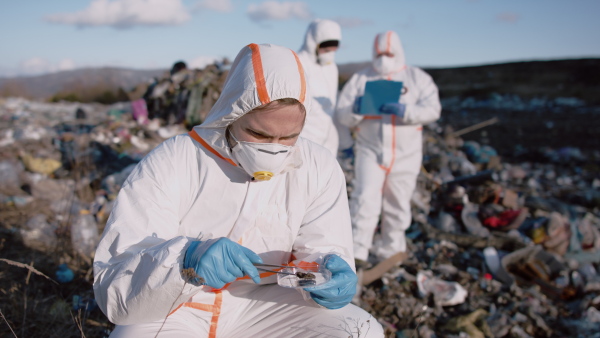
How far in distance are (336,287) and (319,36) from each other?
9.56 feet

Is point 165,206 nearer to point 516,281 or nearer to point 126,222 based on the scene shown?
point 126,222

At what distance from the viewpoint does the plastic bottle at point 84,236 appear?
3341mm

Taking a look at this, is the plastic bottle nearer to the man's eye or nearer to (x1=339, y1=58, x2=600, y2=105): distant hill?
the man's eye

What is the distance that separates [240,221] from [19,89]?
17.3 m

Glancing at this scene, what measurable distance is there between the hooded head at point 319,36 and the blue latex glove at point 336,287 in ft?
9.03

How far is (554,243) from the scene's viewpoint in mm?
4293

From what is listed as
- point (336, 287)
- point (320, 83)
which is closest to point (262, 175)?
point (336, 287)

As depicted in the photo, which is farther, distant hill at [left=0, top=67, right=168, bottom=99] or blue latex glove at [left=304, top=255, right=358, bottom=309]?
distant hill at [left=0, top=67, right=168, bottom=99]

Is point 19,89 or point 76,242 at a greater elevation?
point 19,89

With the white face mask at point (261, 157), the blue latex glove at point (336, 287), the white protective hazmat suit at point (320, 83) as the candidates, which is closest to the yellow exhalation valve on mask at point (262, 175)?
the white face mask at point (261, 157)

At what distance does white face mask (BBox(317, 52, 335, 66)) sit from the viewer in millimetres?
3955

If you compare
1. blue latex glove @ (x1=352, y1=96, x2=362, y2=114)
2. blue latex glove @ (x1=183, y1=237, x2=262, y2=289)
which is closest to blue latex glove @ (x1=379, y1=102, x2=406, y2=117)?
blue latex glove @ (x1=352, y1=96, x2=362, y2=114)

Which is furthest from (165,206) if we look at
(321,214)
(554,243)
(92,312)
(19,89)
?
(19,89)

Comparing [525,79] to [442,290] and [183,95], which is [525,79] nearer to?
[183,95]
